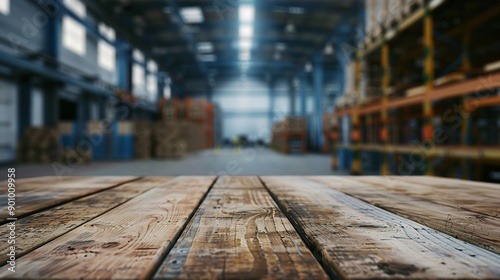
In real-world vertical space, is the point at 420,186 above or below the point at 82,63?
below

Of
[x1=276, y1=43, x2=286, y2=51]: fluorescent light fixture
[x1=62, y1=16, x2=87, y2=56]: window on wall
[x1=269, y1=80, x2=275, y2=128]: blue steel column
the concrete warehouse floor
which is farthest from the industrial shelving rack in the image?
[x1=269, y1=80, x2=275, y2=128]: blue steel column

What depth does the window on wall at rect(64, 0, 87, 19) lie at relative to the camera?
38.8 ft

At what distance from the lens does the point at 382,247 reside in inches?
25.4

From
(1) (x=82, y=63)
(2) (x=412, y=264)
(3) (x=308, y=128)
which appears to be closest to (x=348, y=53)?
(3) (x=308, y=128)

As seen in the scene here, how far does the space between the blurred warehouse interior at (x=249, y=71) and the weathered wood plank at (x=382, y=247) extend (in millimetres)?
3011

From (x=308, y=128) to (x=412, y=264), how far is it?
19.2m

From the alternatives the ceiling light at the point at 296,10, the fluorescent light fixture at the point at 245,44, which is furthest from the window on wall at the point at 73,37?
the ceiling light at the point at 296,10

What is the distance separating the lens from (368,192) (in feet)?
4.48

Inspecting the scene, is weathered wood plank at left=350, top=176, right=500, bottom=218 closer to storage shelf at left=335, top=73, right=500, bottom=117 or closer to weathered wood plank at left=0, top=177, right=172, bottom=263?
weathered wood plank at left=0, top=177, right=172, bottom=263

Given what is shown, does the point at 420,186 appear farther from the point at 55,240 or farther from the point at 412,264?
the point at 55,240

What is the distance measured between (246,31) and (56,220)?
656 inches

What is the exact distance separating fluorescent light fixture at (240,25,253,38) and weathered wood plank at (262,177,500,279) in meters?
15.7

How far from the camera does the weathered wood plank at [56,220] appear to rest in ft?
2.22

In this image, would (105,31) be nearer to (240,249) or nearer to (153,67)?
(153,67)
